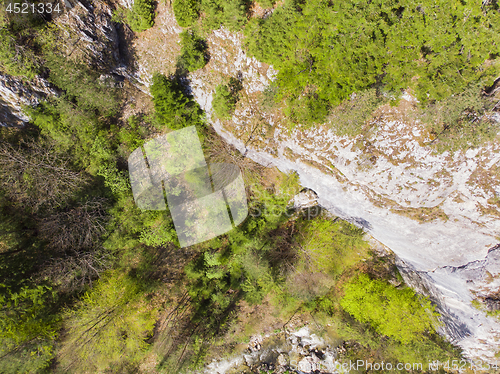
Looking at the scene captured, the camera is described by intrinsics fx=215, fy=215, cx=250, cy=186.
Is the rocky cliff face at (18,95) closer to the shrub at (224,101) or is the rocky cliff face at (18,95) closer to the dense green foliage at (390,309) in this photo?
the shrub at (224,101)

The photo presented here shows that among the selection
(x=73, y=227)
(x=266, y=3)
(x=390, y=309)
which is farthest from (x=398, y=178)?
(x=73, y=227)

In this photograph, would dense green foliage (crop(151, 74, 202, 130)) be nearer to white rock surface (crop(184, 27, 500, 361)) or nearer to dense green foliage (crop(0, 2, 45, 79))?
white rock surface (crop(184, 27, 500, 361))

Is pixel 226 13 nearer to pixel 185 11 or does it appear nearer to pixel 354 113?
pixel 185 11

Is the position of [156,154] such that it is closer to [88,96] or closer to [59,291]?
[88,96]

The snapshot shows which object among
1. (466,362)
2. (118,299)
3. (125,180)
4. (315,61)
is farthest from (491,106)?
(118,299)

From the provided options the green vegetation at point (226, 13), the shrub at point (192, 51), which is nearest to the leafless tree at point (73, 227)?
the shrub at point (192, 51)

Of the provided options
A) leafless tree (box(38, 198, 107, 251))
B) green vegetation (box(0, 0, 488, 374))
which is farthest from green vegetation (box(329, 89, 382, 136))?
leafless tree (box(38, 198, 107, 251))
